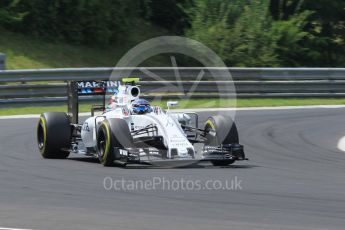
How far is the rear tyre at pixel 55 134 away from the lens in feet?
46.0

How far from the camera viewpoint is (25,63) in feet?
83.4

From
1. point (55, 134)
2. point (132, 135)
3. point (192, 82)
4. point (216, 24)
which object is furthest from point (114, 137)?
point (216, 24)

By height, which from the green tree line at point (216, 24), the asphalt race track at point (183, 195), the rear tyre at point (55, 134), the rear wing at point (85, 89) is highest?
the green tree line at point (216, 24)

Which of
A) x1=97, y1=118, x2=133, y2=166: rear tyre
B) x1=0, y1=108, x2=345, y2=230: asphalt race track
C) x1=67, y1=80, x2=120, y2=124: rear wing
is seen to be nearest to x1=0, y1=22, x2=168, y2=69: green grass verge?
x1=0, y1=108, x2=345, y2=230: asphalt race track

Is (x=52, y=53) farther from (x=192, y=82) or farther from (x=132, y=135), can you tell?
(x=132, y=135)

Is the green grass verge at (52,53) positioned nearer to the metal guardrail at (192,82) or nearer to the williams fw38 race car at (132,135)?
the metal guardrail at (192,82)

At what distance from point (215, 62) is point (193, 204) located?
59.7 ft

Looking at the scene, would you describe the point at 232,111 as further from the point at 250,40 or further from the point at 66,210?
the point at 66,210

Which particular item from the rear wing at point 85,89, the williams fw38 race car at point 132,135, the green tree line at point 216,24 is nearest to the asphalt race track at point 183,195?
the williams fw38 race car at point 132,135

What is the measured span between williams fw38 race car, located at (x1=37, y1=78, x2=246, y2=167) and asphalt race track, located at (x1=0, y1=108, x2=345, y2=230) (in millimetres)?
204

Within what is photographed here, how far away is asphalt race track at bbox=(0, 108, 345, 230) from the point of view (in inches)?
343

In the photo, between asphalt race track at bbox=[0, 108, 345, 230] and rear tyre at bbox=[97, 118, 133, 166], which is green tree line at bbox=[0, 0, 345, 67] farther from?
rear tyre at bbox=[97, 118, 133, 166]

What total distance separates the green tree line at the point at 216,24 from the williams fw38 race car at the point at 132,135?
12841 millimetres

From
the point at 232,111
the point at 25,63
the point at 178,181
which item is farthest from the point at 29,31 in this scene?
the point at 178,181
